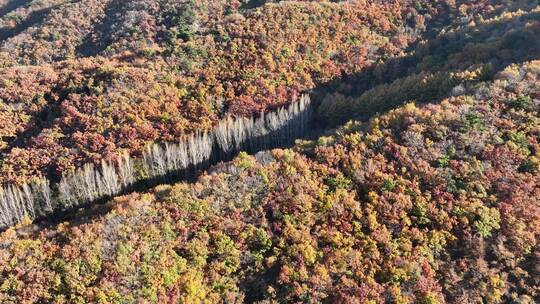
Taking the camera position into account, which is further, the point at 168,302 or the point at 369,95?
the point at 369,95

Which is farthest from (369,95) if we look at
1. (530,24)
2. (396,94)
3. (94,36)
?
(94,36)

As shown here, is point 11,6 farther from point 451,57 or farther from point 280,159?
point 451,57

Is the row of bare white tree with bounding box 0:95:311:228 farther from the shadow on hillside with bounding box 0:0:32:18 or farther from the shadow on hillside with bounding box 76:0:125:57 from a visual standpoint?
the shadow on hillside with bounding box 0:0:32:18

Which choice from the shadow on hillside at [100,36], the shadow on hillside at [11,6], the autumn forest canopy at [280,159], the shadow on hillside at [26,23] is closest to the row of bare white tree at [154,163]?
the autumn forest canopy at [280,159]

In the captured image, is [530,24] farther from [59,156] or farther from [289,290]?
[59,156]

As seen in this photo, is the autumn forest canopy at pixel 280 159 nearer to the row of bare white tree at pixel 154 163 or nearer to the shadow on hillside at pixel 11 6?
the row of bare white tree at pixel 154 163

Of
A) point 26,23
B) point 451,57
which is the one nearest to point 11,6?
point 26,23

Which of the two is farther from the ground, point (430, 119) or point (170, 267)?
point (430, 119)
